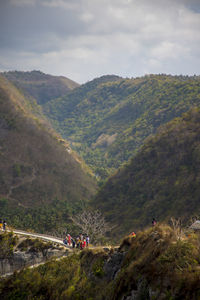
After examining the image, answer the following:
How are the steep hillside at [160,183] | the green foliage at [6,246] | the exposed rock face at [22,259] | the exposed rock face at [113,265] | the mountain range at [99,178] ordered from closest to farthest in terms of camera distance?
1. the exposed rock face at [113,265]
2. the exposed rock face at [22,259]
3. the green foliage at [6,246]
4. the steep hillside at [160,183]
5. the mountain range at [99,178]

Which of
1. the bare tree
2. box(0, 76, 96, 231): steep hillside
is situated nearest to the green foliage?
the bare tree

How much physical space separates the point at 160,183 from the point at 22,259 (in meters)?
44.7

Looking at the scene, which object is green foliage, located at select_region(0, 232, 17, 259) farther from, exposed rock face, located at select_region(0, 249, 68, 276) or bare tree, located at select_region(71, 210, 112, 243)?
bare tree, located at select_region(71, 210, 112, 243)

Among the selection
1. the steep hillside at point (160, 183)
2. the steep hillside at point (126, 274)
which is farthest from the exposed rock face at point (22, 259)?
the steep hillside at point (160, 183)

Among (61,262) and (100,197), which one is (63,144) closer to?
(100,197)

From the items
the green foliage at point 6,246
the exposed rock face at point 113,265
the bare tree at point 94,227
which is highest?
the exposed rock face at point 113,265

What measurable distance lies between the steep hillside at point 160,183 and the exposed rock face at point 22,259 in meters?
30.9

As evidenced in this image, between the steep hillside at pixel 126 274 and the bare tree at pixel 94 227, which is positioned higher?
the steep hillside at pixel 126 274

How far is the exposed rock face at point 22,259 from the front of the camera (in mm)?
38062

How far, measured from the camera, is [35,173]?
4584 inches

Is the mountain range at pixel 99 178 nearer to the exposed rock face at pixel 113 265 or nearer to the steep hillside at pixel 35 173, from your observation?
the steep hillside at pixel 35 173

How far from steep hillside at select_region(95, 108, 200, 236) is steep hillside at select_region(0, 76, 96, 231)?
593 inches

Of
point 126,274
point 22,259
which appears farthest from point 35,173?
point 126,274

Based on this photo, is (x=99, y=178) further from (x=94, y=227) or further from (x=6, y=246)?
(x=6, y=246)
